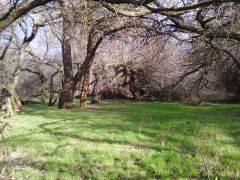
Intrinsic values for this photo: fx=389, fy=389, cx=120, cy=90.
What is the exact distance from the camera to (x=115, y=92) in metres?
28.3

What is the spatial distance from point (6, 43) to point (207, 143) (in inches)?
806

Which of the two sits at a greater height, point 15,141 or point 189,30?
point 189,30

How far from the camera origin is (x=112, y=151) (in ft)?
29.3

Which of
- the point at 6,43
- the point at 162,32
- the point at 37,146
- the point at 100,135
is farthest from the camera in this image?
the point at 6,43

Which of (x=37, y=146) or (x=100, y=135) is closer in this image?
(x=37, y=146)

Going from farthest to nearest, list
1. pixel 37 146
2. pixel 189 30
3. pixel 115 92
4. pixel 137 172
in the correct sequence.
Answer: pixel 115 92 < pixel 189 30 < pixel 37 146 < pixel 137 172

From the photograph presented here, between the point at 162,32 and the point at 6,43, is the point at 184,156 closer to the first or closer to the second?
the point at 162,32

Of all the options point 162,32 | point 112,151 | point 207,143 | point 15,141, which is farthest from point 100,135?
point 162,32

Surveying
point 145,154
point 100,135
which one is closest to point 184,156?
point 145,154

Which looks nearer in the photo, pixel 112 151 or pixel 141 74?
pixel 112 151

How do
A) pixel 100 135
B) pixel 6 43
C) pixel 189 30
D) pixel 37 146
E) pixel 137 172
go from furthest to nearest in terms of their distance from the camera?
pixel 6 43 < pixel 189 30 < pixel 100 135 < pixel 37 146 < pixel 137 172

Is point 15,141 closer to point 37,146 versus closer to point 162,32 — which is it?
point 37,146

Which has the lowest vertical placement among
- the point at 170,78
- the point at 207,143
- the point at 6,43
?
the point at 207,143

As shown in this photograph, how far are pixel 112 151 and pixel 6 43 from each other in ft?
64.3
